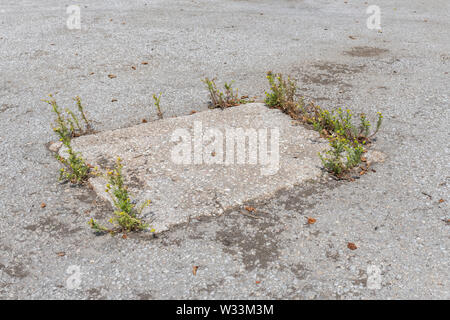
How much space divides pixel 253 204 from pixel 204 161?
78cm

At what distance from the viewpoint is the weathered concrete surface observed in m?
3.47

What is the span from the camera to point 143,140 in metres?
4.28

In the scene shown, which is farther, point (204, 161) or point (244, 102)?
point (244, 102)

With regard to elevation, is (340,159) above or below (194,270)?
above

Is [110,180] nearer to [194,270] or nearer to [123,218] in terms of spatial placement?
[123,218]

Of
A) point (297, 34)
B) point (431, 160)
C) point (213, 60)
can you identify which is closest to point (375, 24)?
point (297, 34)

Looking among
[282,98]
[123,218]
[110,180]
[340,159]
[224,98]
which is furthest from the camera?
[224,98]

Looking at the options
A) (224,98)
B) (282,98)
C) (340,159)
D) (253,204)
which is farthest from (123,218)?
(282,98)

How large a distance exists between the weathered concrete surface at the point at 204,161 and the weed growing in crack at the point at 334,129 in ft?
0.40

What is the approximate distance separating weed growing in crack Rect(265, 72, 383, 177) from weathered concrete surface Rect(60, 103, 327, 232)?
12 cm

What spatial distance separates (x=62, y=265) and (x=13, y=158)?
A: 5.83 feet

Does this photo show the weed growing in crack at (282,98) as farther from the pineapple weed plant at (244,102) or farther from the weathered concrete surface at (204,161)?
the weathered concrete surface at (204,161)

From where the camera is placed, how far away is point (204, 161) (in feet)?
13.0

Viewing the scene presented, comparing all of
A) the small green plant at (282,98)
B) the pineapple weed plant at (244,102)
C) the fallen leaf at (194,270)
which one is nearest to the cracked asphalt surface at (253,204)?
the fallen leaf at (194,270)
